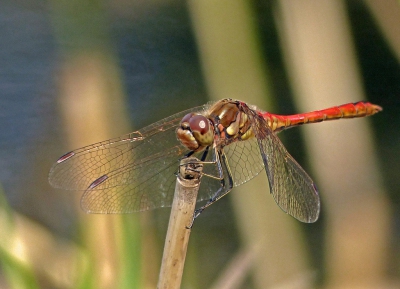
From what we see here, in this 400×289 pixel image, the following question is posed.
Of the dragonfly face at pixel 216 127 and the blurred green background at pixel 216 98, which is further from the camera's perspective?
the blurred green background at pixel 216 98

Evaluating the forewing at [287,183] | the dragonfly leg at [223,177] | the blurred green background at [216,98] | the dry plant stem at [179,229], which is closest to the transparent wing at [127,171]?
the dragonfly leg at [223,177]

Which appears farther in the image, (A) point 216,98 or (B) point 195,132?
(A) point 216,98

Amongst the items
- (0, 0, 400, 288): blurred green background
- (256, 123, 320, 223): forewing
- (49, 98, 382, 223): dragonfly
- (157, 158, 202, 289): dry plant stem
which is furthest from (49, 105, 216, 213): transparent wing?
(0, 0, 400, 288): blurred green background

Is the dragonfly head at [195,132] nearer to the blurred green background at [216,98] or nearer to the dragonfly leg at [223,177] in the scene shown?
the dragonfly leg at [223,177]

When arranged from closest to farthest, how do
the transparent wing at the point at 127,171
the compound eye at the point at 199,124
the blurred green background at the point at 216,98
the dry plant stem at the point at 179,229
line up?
the dry plant stem at the point at 179,229 → the compound eye at the point at 199,124 → the transparent wing at the point at 127,171 → the blurred green background at the point at 216,98

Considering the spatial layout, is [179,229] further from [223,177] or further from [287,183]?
[287,183]

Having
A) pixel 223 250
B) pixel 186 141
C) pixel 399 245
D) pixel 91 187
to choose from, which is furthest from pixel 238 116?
pixel 399 245

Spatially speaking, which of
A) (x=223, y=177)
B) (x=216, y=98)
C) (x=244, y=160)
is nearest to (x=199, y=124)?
(x=223, y=177)
